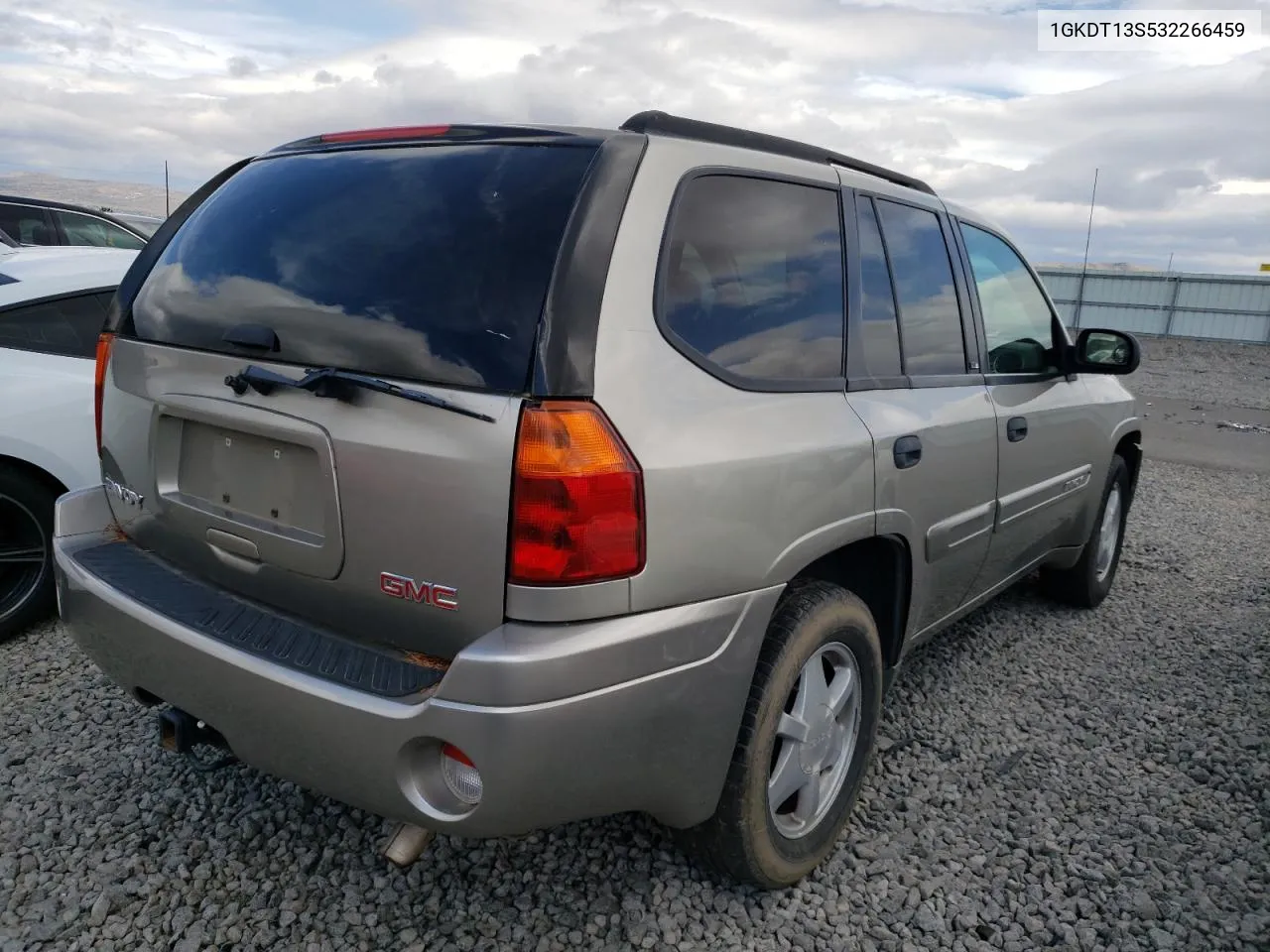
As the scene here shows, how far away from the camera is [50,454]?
11.8 ft

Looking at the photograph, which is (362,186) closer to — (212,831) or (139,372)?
(139,372)

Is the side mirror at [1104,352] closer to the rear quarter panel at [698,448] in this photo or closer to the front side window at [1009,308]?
the front side window at [1009,308]

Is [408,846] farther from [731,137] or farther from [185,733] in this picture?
[731,137]

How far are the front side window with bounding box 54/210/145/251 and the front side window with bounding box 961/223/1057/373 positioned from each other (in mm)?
8999

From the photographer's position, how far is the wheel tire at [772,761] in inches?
84.0

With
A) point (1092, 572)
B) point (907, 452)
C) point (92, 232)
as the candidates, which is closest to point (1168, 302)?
point (1092, 572)

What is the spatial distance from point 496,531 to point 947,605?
6.46 feet

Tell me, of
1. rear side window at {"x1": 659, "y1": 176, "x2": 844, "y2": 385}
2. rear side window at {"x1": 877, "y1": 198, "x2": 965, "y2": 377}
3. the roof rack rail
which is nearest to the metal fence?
rear side window at {"x1": 877, "y1": 198, "x2": 965, "y2": 377}

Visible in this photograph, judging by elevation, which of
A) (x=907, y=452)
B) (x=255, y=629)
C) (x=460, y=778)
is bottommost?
(x=460, y=778)

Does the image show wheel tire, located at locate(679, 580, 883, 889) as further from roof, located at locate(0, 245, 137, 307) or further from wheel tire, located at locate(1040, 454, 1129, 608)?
roof, located at locate(0, 245, 137, 307)

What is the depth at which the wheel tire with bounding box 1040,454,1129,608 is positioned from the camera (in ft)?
14.6

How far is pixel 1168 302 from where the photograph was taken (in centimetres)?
2541

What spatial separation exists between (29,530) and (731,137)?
3.17m

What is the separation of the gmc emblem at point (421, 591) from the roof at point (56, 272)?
2927 mm
